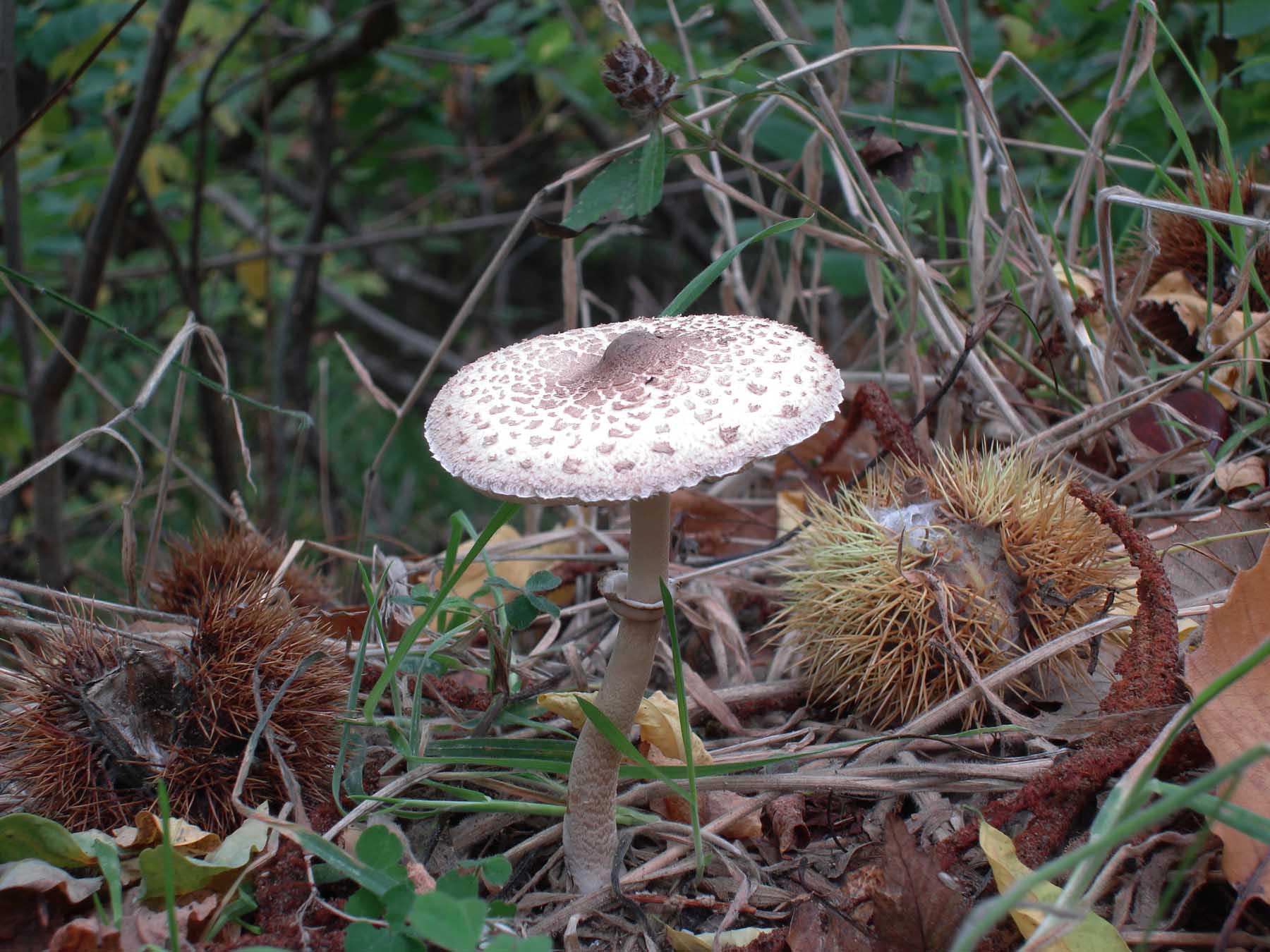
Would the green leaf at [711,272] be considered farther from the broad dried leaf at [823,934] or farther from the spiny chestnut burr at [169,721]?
the broad dried leaf at [823,934]

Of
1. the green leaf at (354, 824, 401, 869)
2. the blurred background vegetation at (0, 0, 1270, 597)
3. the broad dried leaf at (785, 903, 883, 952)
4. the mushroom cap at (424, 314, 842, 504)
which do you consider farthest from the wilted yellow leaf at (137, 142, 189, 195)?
the broad dried leaf at (785, 903, 883, 952)

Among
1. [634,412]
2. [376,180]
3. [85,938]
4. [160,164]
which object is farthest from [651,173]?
[376,180]

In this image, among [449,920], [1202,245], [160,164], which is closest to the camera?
[449,920]

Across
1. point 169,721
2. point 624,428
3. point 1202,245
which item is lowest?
point 169,721

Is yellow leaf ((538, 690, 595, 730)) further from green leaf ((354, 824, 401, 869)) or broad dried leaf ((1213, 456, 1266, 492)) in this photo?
broad dried leaf ((1213, 456, 1266, 492))

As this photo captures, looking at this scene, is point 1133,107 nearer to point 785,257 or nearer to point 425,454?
point 785,257

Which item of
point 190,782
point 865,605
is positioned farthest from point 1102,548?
point 190,782

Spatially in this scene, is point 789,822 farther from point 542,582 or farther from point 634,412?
point 634,412
